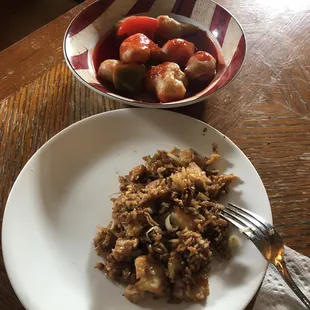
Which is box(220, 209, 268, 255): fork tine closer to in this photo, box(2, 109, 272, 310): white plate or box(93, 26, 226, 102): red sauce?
box(2, 109, 272, 310): white plate

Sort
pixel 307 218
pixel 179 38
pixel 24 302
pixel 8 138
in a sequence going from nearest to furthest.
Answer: pixel 24 302, pixel 307 218, pixel 8 138, pixel 179 38

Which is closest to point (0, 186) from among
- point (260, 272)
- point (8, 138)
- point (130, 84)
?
point (8, 138)

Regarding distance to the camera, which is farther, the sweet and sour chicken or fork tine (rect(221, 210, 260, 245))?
the sweet and sour chicken

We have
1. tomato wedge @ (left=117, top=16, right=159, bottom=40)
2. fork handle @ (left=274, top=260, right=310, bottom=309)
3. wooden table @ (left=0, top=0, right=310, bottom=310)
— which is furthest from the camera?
tomato wedge @ (left=117, top=16, right=159, bottom=40)

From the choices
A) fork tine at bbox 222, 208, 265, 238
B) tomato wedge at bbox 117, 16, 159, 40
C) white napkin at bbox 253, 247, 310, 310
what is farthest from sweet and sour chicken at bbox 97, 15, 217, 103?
white napkin at bbox 253, 247, 310, 310

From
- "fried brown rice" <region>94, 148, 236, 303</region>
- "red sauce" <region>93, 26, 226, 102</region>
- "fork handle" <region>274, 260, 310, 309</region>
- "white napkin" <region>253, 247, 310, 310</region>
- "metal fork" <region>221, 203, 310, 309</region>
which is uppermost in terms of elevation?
"red sauce" <region>93, 26, 226, 102</region>

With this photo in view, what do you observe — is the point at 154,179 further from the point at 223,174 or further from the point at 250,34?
the point at 250,34

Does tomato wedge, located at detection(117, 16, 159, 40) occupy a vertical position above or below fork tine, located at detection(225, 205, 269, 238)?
above

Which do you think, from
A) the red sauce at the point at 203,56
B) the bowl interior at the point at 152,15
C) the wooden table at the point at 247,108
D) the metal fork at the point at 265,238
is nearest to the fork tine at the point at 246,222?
the metal fork at the point at 265,238
